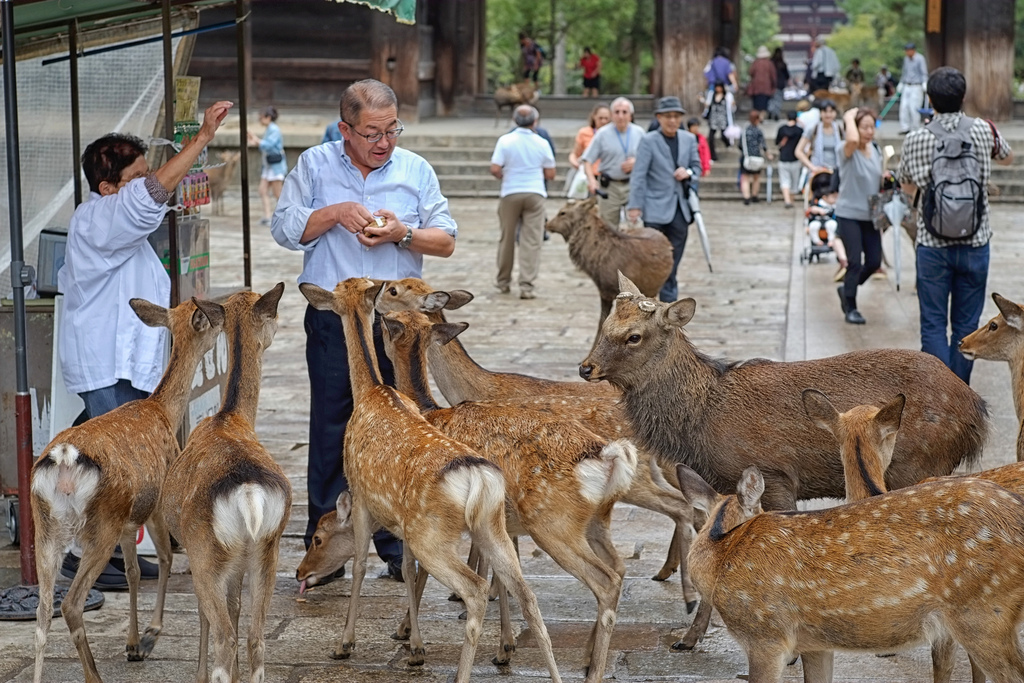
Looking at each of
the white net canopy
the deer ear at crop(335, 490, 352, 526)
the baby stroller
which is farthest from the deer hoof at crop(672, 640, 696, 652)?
the baby stroller

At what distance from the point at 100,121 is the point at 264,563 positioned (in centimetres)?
378

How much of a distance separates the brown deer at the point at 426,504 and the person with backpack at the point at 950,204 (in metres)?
4.35

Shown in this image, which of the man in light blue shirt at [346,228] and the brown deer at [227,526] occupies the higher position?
the man in light blue shirt at [346,228]

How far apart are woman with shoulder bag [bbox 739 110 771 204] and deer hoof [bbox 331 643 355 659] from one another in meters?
19.0

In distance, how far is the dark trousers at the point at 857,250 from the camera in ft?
40.0

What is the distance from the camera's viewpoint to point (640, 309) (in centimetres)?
557

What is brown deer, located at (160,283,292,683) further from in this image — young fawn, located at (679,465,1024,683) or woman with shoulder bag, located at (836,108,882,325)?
woman with shoulder bag, located at (836,108,882,325)

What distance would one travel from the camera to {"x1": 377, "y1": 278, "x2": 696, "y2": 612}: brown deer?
215 inches

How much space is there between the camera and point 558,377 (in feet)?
32.7

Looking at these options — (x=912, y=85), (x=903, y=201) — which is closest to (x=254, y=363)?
(x=903, y=201)

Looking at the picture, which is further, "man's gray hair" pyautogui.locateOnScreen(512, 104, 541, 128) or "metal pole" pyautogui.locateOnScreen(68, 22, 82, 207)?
"man's gray hair" pyautogui.locateOnScreen(512, 104, 541, 128)

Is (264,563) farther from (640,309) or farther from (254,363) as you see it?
(640,309)

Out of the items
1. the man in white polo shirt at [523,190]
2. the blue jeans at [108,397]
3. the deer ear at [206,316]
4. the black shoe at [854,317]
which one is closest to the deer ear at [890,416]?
the deer ear at [206,316]

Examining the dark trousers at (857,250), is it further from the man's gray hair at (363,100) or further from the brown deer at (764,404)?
the man's gray hair at (363,100)
